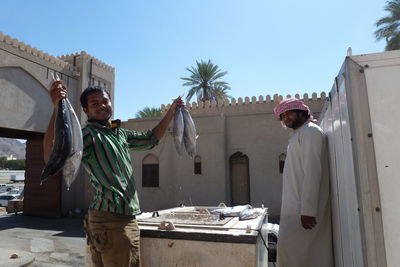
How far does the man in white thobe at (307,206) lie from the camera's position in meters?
2.56

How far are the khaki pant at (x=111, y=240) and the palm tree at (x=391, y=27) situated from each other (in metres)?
19.9

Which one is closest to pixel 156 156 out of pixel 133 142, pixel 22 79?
pixel 22 79

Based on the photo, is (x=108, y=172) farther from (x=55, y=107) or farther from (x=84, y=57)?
(x=84, y=57)

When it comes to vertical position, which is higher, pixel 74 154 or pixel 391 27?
pixel 391 27

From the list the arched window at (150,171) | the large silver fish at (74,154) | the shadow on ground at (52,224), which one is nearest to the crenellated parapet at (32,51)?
the arched window at (150,171)

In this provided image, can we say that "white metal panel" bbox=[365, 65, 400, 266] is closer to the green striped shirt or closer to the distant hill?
the green striped shirt

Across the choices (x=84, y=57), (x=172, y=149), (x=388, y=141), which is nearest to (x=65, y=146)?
(x=388, y=141)

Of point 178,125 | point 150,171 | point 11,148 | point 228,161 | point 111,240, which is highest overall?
point 11,148

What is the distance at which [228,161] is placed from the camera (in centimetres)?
1385

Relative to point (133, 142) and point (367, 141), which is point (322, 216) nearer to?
point (367, 141)

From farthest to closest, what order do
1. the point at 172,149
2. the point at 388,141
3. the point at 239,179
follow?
the point at 172,149, the point at 239,179, the point at 388,141

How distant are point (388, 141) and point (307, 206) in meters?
1.16

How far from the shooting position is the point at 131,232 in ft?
7.24

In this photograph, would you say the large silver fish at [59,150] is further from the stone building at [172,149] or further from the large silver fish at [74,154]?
the stone building at [172,149]
